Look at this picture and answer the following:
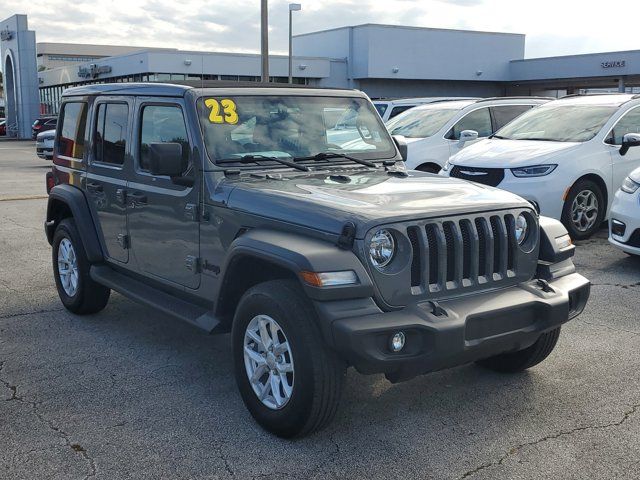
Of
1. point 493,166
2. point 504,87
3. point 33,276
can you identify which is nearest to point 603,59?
point 504,87

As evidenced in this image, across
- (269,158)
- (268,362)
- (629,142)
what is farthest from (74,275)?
(629,142)

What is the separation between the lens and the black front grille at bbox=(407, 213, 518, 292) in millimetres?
3768

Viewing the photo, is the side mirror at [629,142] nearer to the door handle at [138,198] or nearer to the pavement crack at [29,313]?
the door handle at [138,198]

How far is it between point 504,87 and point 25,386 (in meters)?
53.7

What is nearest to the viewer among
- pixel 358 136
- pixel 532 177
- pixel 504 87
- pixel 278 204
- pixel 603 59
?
pixel 278 204

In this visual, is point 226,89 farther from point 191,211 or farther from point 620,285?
point 620,285

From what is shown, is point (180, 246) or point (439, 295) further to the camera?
point (180, 246)

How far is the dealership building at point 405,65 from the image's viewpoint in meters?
45.8

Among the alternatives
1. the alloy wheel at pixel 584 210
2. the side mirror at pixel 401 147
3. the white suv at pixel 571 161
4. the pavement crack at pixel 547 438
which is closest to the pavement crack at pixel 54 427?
the pavement crack at pixel 547 438

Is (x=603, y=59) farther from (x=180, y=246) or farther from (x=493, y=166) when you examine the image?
(x=180, y=246)

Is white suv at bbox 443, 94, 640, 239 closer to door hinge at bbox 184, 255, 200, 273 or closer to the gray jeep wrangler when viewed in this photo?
the gray jeep wrangler

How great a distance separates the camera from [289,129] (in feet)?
16.4

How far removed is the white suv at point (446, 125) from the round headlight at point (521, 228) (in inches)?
275

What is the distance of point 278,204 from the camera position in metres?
4.07
